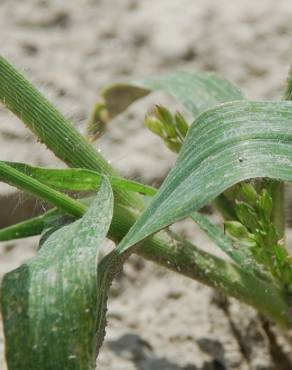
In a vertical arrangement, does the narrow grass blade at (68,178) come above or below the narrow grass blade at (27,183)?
above

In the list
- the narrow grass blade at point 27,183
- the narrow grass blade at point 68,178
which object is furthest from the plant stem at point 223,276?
the narrow grass blade at point 27,183

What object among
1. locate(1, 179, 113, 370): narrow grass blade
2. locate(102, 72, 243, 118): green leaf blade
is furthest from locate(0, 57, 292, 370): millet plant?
locate(102, 72, 243, 118): green leaf blade

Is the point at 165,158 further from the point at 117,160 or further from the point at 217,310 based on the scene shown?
the point at 217,310

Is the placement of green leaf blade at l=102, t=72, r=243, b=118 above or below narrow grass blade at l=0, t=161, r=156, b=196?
above

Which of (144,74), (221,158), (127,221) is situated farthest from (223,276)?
(144,74)

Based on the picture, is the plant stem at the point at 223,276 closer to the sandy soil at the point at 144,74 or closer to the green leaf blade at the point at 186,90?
the sandy soil at the point at 144,74

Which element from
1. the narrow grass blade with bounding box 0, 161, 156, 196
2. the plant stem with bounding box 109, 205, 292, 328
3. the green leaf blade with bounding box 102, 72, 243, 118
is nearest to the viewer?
the narrow grass blade with bounding box 0, 161, 156, 196

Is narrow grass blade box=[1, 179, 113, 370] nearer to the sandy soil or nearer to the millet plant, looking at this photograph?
the millet plant

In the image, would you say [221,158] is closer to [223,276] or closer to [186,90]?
[223,276]
